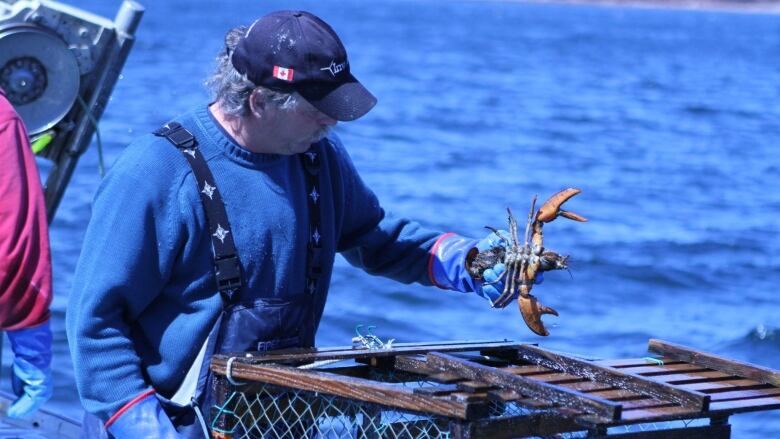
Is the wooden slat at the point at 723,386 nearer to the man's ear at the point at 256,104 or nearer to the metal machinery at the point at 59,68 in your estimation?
the man's ear at the point at 256,104

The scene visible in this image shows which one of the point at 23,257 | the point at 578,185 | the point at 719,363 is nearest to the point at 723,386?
the point at 719,363

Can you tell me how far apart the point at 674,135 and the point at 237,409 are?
19024 mm

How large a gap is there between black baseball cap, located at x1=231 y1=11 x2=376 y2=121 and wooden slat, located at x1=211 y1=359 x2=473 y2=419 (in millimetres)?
632

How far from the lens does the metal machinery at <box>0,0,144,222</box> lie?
17.2 feet

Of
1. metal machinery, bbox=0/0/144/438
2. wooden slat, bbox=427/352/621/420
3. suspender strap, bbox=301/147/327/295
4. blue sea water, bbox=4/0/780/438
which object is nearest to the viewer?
wooden slat, bbox=427/352/621/420

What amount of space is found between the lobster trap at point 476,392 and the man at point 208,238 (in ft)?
0.38

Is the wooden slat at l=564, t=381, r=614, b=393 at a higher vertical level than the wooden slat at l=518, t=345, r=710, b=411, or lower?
lower

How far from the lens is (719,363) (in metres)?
3.40

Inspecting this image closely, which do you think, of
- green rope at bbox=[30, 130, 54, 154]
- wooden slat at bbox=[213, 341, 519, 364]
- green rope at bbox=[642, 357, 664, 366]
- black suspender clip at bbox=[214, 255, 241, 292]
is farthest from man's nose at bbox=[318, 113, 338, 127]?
green rope at bbox=[30, 130, 54, 154]

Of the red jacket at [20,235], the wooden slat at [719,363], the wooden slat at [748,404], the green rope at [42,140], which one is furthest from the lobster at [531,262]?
the green rope at [42,140]

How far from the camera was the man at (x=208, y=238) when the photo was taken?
3.15m

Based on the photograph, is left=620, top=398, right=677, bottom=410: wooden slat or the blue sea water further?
the blue sea water

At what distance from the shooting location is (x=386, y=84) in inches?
1099

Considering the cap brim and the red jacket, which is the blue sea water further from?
the red jacket
